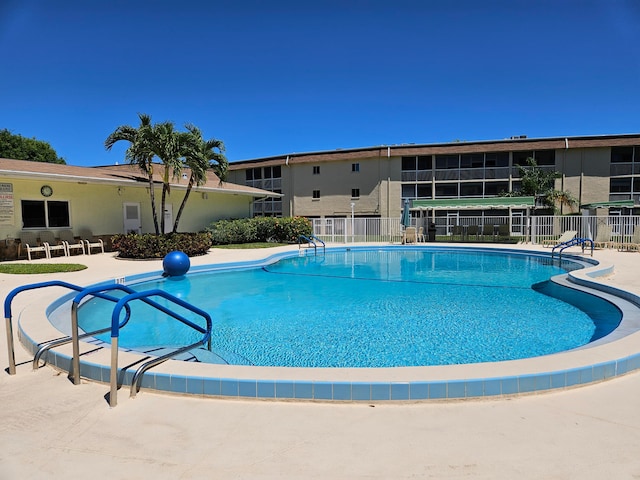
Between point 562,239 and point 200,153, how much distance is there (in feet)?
57.4

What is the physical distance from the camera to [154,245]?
579 inches

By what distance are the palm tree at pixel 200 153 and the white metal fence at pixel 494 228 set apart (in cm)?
923

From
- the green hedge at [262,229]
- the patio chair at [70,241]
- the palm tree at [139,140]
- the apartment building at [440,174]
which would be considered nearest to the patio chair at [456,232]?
the apartment building at [440,174]

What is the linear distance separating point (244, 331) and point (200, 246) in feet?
33.7

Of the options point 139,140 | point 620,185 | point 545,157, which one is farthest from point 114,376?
point 620,185

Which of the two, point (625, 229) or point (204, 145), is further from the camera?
point (625, 229)

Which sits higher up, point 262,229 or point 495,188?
point 495,188

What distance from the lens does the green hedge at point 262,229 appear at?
21047 millimetres

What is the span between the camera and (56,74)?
55.5 feet

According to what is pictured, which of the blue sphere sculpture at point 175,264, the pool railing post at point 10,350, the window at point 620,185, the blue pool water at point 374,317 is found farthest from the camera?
the window at point 620,185

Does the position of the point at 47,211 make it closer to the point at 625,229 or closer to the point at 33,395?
the point at 33,395

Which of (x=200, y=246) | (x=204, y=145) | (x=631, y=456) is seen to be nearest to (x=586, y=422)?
(x=631, y=456)

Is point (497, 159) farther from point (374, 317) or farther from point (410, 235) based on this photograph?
point (374, 317)

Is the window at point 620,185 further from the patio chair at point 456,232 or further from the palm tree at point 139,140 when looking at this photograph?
the palm tree at point 139,140
